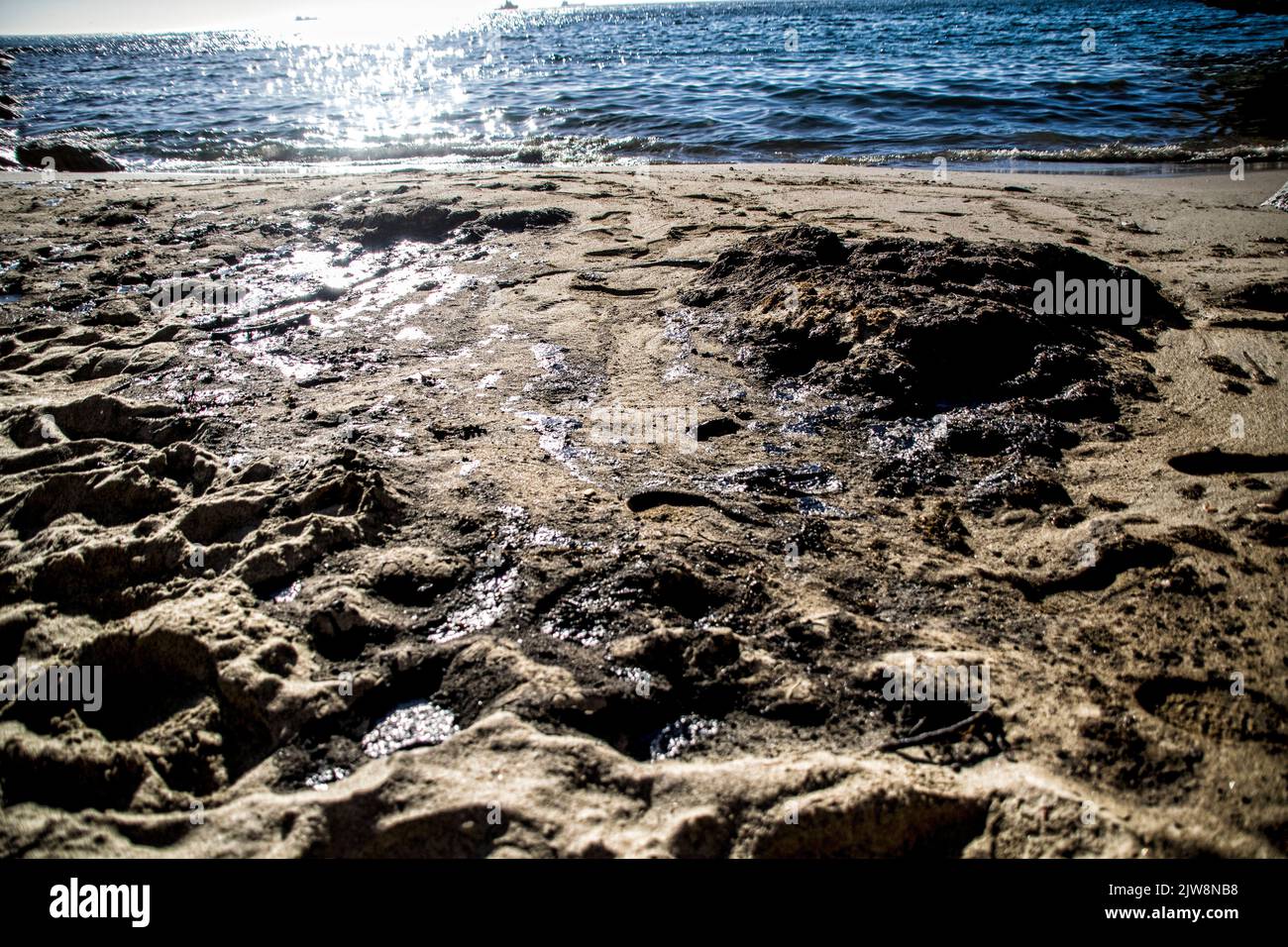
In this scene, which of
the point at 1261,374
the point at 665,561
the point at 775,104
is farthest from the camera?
the point at 775,104

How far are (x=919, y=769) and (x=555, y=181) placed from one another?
6.97m

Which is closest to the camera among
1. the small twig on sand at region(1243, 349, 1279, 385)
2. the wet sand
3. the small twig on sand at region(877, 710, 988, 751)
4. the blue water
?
the wet sand

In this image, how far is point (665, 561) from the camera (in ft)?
7.00

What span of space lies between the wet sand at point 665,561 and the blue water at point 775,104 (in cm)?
608

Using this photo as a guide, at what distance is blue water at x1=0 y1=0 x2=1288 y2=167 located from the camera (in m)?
9.35

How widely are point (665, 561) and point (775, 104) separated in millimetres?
12160

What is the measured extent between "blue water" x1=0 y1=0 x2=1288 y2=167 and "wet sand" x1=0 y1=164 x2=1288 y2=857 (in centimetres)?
608

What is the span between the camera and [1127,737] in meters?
1.54

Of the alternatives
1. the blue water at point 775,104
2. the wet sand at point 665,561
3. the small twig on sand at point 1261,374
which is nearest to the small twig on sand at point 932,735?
the wet sand at point 665,561

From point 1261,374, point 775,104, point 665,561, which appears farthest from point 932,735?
point 775,104

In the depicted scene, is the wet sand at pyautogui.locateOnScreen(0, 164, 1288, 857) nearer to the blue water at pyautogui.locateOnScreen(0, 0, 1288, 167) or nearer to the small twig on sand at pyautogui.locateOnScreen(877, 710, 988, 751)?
the small twig on sand at pyautogui.locateOnScreen(877, 710, 988, 751)

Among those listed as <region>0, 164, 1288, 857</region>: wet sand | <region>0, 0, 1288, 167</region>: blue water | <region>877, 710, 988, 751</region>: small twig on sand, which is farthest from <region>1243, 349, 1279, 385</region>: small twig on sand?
<region>0, 0, 1288, 167</region>: blue water

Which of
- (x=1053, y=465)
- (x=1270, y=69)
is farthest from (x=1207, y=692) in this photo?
(x=1270, y=69)

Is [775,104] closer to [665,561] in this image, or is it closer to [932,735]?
[665,561]
